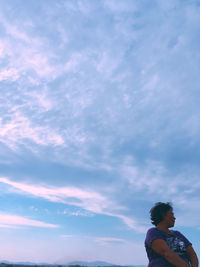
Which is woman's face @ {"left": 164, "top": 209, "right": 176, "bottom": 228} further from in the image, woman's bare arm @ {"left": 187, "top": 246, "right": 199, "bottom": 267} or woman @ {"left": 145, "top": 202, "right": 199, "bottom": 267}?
woman's bare arm @ {"left": 187, "top": 246, "right": 199, "bottom": 267}

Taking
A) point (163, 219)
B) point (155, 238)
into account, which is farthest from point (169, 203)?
point (155, 238)

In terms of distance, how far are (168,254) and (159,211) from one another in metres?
0.81

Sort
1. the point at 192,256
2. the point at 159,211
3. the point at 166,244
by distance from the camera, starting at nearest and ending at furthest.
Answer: the point at 166,244
the point at 192,256
the point at 159,211

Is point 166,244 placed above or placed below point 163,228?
below

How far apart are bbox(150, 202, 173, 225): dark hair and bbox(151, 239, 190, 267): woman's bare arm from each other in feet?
1.83

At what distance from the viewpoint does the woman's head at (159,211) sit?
4.57 metres

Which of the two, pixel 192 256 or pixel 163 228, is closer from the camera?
pixel 192 256

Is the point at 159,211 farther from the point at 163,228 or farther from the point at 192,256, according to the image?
the point at 192,256

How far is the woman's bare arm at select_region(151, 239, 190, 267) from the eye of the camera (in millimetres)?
3893

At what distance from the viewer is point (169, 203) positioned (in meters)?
4.72

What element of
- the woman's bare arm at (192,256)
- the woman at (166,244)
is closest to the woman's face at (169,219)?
the woman at (166,244)

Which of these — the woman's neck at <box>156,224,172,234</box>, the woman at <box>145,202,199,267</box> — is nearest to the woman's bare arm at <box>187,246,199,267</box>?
the woman at <box>145,202,199,267</box>

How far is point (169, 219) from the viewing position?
4527 mm


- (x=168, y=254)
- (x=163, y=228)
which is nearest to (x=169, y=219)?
(x=163, y=228)
